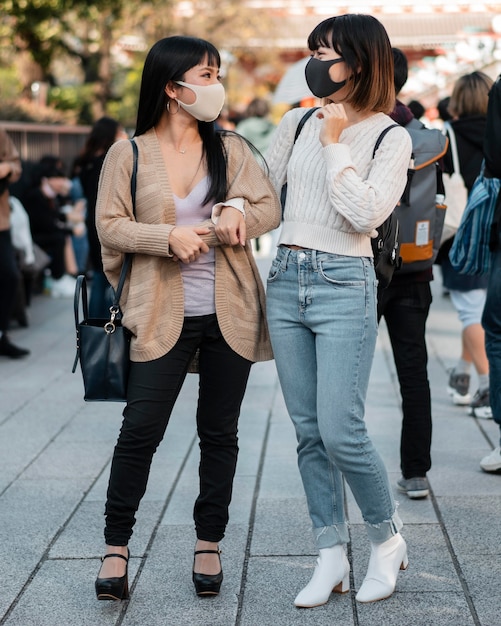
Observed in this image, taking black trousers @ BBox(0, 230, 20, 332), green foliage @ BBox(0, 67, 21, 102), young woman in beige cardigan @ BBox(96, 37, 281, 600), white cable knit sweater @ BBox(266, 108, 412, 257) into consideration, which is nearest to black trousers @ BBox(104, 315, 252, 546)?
young woman in beige cardigan @ BBox(96, 37, 281, 600)

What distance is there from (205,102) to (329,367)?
0.93 meters

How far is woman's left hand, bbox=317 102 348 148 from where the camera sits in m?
3.32

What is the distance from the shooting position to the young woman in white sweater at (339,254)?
3344 millimetres

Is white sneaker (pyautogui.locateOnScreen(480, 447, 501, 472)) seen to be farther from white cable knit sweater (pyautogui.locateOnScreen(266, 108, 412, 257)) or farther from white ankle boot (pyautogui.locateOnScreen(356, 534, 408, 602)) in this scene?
white cable knit sweater (pyautogui.locateOnScreen(266, 108, 412, 257))

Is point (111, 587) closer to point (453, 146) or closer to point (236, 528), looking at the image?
point (236, 528)

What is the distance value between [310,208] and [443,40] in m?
44.1

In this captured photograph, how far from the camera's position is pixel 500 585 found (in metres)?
3.71

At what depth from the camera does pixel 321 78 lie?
3373 mm

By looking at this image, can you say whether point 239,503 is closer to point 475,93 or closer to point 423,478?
point 423,478

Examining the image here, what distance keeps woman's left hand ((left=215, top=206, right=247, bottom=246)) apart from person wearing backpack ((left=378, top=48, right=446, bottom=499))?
1212 mm

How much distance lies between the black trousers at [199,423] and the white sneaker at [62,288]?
882cm

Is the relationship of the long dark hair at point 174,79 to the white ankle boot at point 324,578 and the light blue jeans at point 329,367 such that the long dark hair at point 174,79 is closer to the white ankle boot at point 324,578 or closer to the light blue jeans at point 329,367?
the light blue jeans at point 329,367

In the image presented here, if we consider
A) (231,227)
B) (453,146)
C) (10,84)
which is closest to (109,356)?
(231,227)

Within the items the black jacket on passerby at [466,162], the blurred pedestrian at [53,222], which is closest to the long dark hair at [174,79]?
the black jacket on passerby at [466,162]
